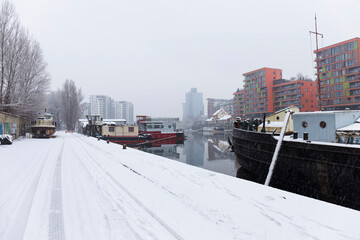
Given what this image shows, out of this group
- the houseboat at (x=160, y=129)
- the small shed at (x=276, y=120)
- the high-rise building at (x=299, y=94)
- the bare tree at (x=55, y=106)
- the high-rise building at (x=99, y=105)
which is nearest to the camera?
the small shed at (x=276, y=120)

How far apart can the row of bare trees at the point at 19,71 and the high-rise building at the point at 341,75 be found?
5586 cm

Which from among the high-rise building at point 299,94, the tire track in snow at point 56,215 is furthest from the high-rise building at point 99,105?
the tire track in snow at point 56,215

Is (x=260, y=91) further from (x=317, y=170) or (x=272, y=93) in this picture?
(x=317, y=170)

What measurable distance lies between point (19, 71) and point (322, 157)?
122 ft

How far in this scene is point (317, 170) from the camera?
8953 millimetres

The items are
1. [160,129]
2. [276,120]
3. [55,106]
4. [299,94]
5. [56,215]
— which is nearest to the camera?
[56,215]

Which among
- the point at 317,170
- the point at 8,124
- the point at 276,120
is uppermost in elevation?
the point at 8,124

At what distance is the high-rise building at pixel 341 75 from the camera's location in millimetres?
50344

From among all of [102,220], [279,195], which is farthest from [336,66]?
[102,220]

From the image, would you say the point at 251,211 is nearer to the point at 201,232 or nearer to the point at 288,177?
the point at 201,232

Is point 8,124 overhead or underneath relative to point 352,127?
overhead

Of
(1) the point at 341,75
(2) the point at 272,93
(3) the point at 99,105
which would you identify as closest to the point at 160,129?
(1) the point at 341,75

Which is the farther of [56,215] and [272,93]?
[272,93]

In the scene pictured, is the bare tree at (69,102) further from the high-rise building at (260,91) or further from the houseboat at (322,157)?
the houseboat at (322,157)
